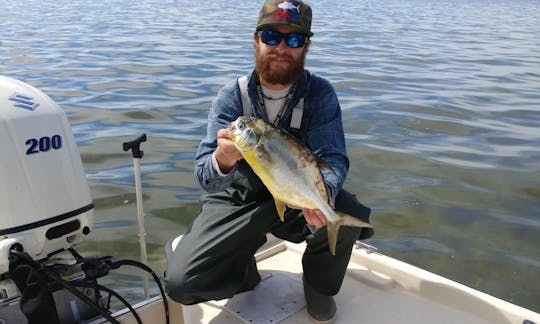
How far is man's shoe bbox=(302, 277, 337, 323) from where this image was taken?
3.47m

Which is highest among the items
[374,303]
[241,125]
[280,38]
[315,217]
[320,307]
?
[280,38]

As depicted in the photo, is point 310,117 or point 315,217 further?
point 310,117

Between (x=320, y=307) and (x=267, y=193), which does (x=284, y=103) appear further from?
(x=320, y=307)

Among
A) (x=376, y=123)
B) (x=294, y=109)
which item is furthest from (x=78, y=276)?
(x=376, y=123)

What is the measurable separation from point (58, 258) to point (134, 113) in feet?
21.2

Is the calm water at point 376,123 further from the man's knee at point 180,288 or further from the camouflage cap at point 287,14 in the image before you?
the camouflage cap at point 287,14

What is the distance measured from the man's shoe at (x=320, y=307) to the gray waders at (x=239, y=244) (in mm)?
42

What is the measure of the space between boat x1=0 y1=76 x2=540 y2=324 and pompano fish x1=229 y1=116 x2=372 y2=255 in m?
0.91

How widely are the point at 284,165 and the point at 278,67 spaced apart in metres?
1.03

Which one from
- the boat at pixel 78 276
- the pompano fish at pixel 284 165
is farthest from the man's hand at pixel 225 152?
the boat at pixel 78 276

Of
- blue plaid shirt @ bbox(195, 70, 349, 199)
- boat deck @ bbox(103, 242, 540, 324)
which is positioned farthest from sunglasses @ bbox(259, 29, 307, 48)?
boat deck @ bbox(103, 242, 540, 324)

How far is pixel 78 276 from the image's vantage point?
2.85 meters

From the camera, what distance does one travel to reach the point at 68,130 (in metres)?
3.06

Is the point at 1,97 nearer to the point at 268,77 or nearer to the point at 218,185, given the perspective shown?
the point at 218,185
